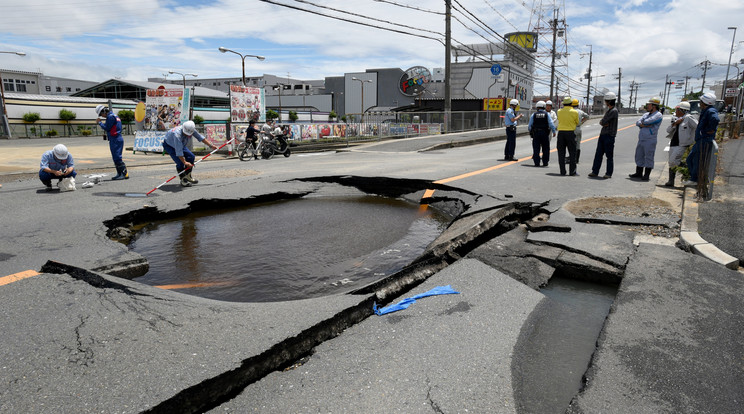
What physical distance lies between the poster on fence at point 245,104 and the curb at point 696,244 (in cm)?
1760

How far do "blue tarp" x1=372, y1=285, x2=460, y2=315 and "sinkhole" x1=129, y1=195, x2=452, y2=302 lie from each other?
2.37 ft

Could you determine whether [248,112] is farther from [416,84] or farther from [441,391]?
[416,84]

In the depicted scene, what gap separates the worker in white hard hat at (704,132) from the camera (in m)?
7.08

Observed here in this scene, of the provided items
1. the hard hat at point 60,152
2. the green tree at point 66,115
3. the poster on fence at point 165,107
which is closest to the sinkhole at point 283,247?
the hard hat at point 60,152

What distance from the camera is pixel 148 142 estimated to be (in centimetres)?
1992

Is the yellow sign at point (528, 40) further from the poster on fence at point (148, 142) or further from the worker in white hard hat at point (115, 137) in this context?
the worker in white hard hat at point (115, 137)

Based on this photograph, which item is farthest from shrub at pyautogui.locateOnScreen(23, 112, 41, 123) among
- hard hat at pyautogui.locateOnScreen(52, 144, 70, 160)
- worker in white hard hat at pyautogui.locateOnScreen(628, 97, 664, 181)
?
worker in white hard hat at pyautogui.locateOnScreen(628, 97, 664, 181)

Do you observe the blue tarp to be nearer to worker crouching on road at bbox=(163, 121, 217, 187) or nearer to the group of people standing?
the group of people standing

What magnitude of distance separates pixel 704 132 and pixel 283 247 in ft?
23.5

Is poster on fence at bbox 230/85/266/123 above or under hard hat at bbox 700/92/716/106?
above

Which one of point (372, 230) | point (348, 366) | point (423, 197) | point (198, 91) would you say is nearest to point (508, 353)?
point (348, 366)

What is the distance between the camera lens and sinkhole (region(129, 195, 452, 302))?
4.23 meters

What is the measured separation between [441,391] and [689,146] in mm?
9125

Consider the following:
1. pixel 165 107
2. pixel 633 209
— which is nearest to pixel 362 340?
pixel 633 209
